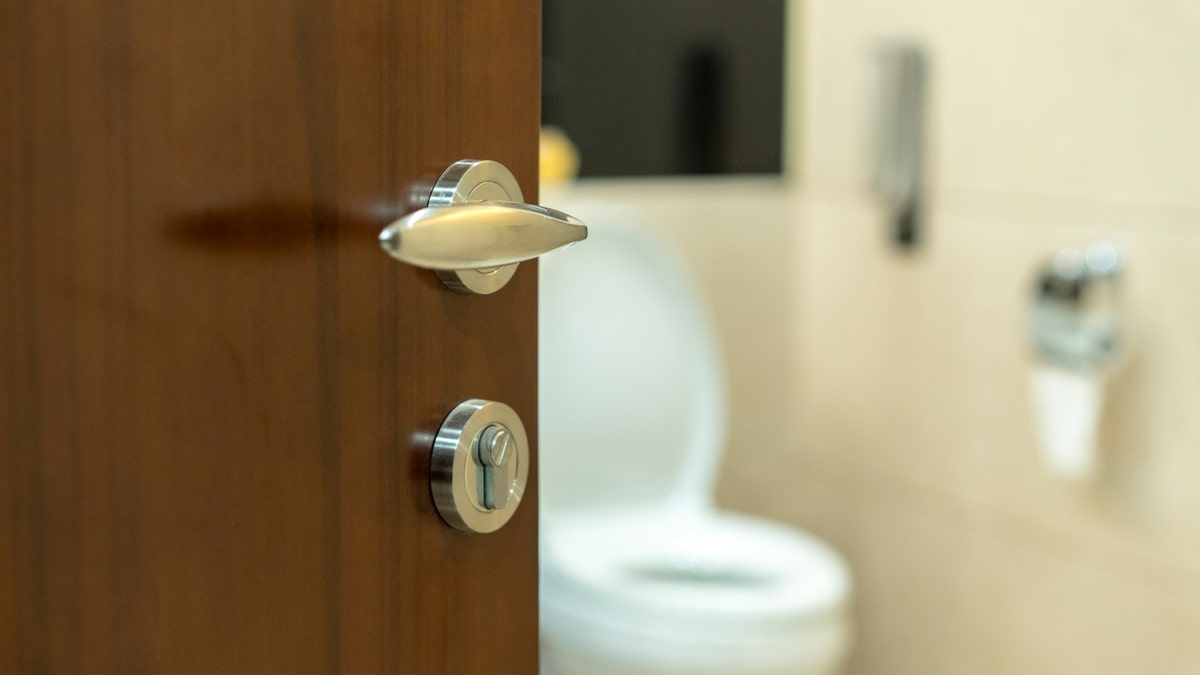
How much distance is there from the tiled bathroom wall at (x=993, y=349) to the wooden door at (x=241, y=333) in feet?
3.91

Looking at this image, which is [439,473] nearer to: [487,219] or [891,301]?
[487,219]

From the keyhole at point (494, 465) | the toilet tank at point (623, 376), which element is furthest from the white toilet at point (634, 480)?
the keyhole at point (494, 465)

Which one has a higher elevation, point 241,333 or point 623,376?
point 241,333

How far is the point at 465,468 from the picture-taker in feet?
A: 1.40

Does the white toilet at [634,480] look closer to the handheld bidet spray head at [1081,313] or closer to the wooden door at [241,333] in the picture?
the handheld bidet spray head at [1081,313]

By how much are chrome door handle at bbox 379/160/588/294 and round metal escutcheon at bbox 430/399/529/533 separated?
44mm

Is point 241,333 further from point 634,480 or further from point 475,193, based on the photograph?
point 634,480

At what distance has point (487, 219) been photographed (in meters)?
0.37

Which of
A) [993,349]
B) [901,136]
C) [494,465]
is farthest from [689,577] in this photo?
[494,465]

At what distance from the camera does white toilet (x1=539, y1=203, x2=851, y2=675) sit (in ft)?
4.75

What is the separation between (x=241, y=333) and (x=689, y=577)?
134 cm

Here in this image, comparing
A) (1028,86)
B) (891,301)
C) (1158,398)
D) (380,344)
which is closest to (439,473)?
(380,344)

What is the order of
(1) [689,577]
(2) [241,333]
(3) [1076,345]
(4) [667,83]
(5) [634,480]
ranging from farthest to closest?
(4) [667,83] < (5) [634,480] < (1) [689,577] < (3) [1076,345] < (2) [241,333]

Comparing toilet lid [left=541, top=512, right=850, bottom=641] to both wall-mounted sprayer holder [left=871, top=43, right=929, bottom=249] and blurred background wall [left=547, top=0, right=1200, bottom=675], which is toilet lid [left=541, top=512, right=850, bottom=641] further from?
wall-mounted sprayer holder [left=871, top=43, right=929, bottom=249]
